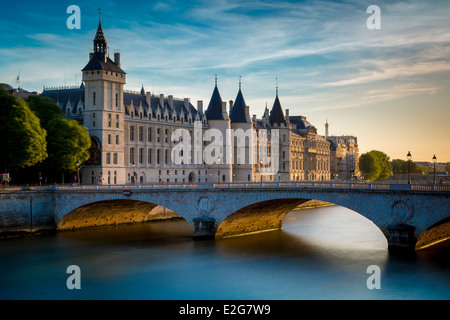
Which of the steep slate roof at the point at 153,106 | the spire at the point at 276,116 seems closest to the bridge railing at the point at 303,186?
the steep slate roof at the point at 153,106

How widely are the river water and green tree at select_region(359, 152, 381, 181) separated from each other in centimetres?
8394

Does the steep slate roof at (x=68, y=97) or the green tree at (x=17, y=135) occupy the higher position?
the steep slate roof at (x=68, y=97)

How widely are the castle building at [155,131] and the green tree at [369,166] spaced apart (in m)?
24.3

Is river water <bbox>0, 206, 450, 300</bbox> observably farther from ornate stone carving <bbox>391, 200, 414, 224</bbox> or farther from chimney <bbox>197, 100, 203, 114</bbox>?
chimney <bbox>197, 100, 203, 114</bbox>

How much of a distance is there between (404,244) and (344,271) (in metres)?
4.70

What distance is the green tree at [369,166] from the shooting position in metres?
A: 134

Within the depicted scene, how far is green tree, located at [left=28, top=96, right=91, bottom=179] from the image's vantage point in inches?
2381

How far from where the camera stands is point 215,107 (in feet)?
306

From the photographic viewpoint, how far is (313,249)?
44188mm

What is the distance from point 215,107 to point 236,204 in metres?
48.7

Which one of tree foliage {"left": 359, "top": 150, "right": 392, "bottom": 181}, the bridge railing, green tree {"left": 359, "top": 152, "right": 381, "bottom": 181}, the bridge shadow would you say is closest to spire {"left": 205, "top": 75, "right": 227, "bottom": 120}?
the bridge shadow

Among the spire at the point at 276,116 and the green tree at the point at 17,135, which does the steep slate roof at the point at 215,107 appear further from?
the green tree at the point at 17,135
